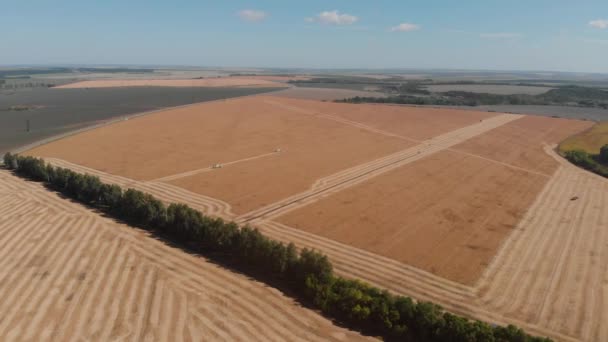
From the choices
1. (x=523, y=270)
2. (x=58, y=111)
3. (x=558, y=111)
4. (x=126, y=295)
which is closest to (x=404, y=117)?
(x=558, y=111)

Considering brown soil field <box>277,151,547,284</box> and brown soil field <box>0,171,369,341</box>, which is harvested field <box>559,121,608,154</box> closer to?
brown soil field <box>277,151,547,284</box>

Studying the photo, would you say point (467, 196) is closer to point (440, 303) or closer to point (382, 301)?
point (440, 303)

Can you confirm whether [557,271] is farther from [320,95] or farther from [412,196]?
[320,95]

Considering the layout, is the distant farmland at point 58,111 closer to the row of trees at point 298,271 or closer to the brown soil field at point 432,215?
the row of trees at point 298,271

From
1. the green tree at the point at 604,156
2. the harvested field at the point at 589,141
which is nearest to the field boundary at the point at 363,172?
the harvested field at the point at 589,141

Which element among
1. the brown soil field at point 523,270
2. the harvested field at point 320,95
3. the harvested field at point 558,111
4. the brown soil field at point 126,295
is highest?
the harvested field at point 320,95

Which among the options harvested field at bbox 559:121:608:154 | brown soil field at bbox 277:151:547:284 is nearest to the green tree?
harvested field at bbox 559:121:608:154
